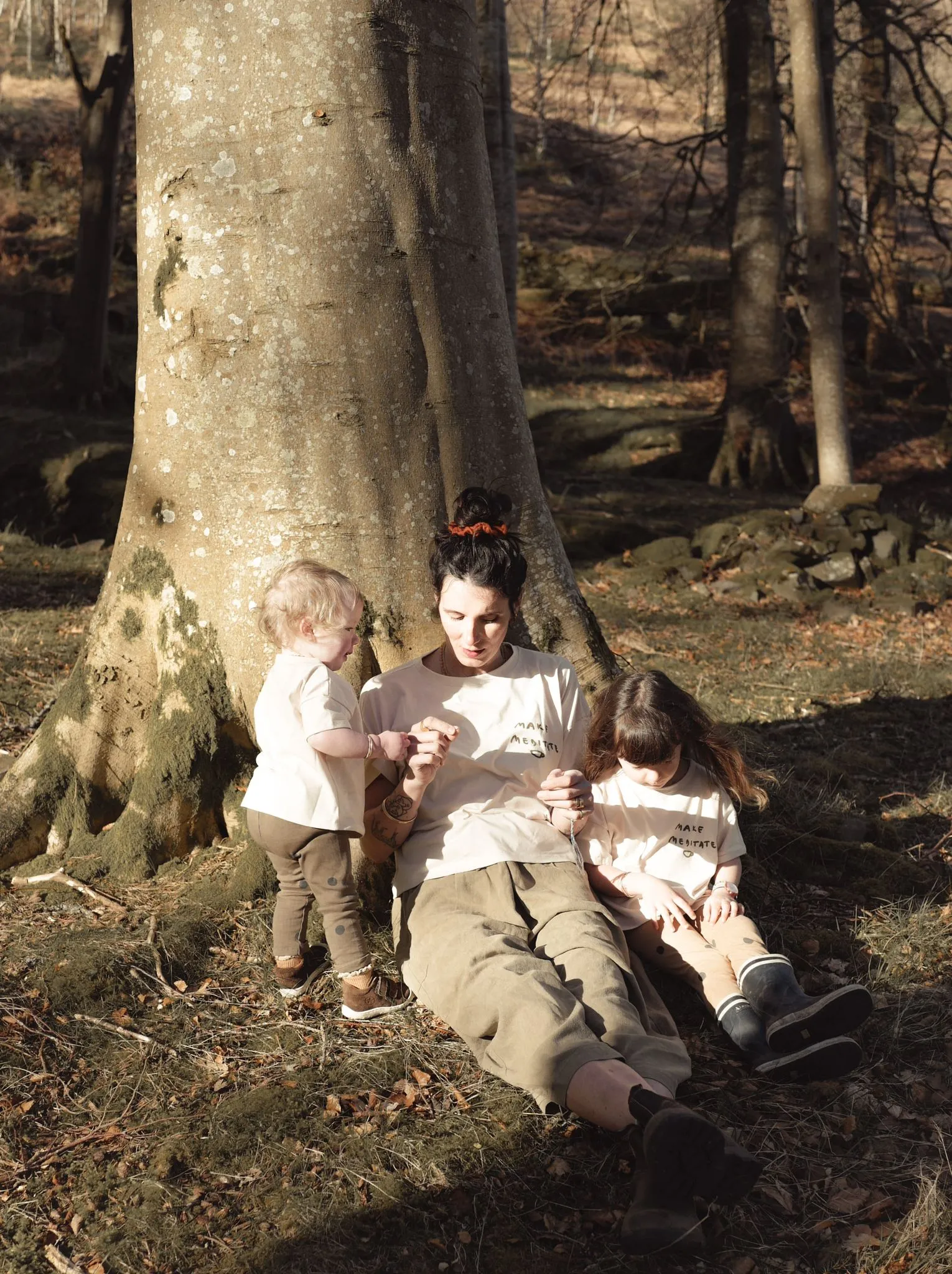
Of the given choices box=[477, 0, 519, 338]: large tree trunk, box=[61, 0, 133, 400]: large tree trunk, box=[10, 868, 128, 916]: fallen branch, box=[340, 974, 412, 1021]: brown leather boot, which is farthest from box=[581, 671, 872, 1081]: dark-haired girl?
box=[61, 0, 133, 400]: large tree trunk

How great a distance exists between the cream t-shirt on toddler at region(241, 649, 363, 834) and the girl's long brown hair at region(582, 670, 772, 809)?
0.82 metres

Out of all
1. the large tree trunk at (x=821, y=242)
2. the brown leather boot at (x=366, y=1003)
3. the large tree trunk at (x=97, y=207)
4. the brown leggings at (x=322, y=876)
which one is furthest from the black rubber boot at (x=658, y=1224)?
the large tree trunk at (x=97, y=207)

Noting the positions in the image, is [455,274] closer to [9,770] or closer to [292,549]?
[292,549]

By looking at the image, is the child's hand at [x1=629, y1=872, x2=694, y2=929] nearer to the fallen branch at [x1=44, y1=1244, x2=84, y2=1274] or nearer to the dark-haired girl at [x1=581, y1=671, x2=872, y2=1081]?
the dark-haired girl at [x1=581, y1=671, x2=872, y2=1081]

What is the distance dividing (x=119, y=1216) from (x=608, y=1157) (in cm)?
116

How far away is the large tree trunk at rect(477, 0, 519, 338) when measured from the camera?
9.63m

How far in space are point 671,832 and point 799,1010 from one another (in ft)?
2.33

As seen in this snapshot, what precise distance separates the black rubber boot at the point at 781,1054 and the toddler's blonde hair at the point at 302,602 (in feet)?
5.38

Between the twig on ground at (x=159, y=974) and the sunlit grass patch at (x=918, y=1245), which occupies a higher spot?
the twig on ground at (x=159, y=974)

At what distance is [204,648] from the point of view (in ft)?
12.8

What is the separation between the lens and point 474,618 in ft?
11.0

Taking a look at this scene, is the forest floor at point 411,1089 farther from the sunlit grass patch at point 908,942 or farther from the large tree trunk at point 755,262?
the large tree trunk at point 755,262

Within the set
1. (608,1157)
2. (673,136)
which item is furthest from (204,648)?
(673,136)

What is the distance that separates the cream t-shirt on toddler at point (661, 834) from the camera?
3.57m
